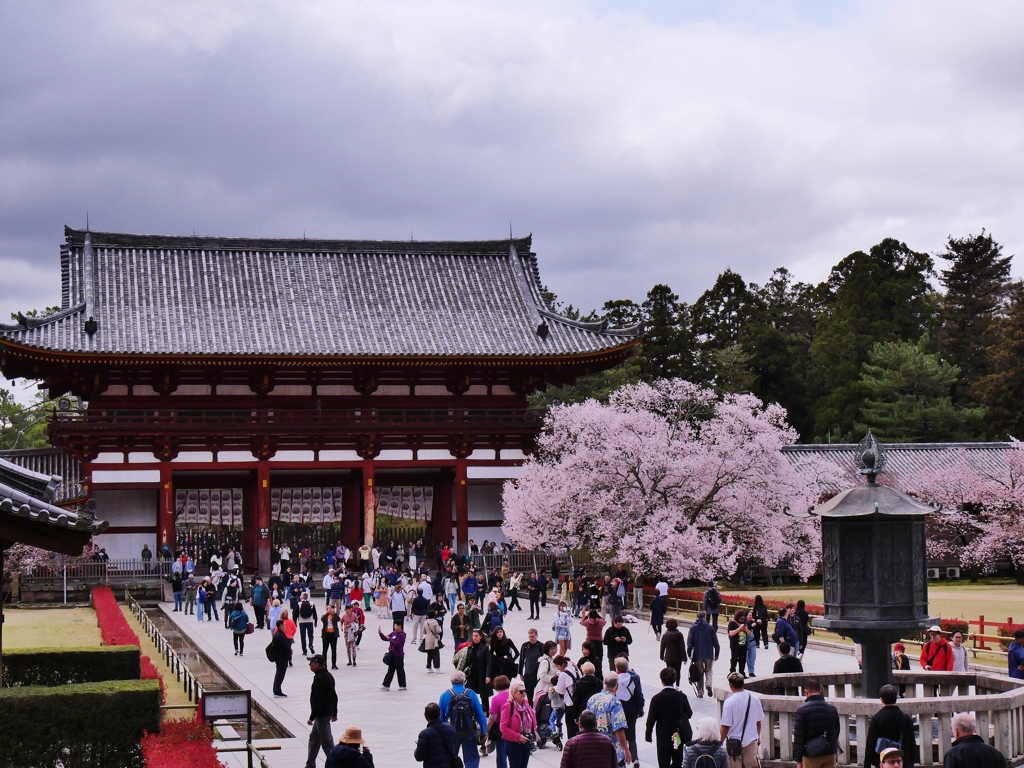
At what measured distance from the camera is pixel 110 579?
1802 inches

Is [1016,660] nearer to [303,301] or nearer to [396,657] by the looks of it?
[396,657]

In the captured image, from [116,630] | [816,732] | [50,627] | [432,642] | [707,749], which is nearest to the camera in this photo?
[707,749]

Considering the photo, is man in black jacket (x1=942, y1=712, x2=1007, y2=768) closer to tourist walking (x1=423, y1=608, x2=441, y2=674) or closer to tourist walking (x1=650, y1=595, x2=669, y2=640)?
tourist walking (x1=423, y1=608, x2=441, y2=674)

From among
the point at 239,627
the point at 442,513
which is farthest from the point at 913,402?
the point at 239,627

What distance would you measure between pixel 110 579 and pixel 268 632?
47.0 ft

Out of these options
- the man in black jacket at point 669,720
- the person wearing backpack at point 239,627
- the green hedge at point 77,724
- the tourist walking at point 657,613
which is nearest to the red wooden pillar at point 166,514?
the person wearing backpack at point 239,627

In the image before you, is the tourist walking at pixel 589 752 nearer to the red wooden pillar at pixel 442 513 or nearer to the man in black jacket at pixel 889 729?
the man in black jacket at pixel 889 729

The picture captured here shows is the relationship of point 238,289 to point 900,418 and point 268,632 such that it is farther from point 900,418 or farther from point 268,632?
point 900,418

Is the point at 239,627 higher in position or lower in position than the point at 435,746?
lower

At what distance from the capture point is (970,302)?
80.6 metres

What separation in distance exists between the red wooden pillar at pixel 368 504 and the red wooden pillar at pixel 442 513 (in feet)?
10.1

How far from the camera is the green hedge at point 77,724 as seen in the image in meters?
12.6

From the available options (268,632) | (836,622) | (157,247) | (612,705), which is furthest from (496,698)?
(157,247)

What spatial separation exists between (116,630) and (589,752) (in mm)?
13932
